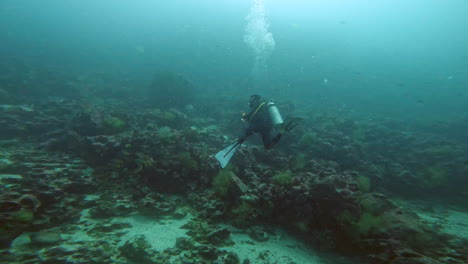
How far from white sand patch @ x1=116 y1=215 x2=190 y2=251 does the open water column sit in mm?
34702

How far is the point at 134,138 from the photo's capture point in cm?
789

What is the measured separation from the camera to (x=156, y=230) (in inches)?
185

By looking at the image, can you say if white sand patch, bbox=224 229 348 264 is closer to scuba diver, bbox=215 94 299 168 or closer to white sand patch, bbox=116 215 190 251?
white sand patch, bbox=116 215 190 251

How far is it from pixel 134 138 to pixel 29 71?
24.3 metres

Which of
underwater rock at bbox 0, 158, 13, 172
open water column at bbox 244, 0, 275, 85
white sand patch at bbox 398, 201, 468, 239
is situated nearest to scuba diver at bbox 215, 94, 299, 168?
white sand patch at bbox 398, 201, 468, 239

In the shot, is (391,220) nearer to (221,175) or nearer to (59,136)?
(221,175)

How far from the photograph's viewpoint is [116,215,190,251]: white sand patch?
434cm

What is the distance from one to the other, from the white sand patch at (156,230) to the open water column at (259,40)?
1366 inches

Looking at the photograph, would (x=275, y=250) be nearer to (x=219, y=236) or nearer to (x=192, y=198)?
(x=219, y=236)

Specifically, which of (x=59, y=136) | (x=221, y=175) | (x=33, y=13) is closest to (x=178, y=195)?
(x=221, y=175)

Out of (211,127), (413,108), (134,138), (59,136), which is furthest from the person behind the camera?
(413,108)

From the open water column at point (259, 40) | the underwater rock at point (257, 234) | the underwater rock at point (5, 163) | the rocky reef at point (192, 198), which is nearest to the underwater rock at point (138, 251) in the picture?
the rocky reef at point (192, 198)

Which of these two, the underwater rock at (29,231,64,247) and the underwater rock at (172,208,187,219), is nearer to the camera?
the underwater rock at (29,231,64,247)

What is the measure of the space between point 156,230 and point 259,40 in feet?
150
